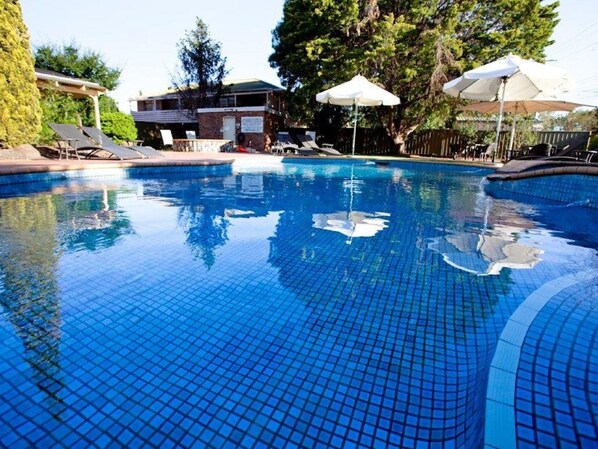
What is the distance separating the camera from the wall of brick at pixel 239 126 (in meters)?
19.7

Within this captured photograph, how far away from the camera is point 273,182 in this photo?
9.12m

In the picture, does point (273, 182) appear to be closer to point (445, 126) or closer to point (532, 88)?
point (532, 88)

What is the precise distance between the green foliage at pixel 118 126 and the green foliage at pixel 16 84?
5.88m

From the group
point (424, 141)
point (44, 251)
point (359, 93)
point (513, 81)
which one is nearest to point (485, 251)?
point (44, 251)

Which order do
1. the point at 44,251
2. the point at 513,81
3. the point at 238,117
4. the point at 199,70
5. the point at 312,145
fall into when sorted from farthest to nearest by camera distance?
the point at 199,70, the point at 238,117, the point at 312,145, the point at 513,81, the point at 44,251

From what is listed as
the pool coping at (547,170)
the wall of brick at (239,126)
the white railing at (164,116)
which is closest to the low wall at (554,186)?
the pool coping at (547,170)

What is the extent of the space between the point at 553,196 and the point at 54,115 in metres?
14.7

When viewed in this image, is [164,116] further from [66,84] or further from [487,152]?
[487,152]

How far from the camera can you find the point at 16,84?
Result: 30.1 feet

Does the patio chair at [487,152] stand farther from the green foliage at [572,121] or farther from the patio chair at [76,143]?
the green foliage at [572,121]

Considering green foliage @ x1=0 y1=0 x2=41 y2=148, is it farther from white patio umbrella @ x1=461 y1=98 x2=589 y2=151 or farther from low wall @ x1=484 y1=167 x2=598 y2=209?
white patio umbrella @ x1=461 y1=98 x2=589 y2=151

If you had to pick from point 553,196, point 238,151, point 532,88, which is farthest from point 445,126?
point 553,196

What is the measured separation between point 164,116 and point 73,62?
274 inches

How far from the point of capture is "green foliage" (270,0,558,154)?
47.0 ft
